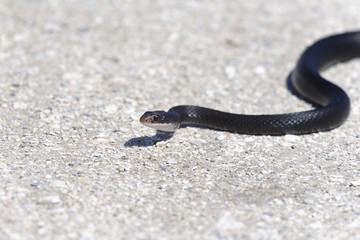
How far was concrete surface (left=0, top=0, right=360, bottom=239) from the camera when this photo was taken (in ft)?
16.0

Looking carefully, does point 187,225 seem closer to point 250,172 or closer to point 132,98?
point 250,172

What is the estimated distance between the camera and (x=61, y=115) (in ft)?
22.7

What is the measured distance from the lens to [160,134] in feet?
21.7

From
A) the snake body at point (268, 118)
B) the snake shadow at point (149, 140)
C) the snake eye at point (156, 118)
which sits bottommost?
the snake shadow at point (149, 140)

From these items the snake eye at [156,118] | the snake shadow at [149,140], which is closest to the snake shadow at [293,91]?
the snake shadow at [149,140]

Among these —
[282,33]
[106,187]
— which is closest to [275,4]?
[282,33]

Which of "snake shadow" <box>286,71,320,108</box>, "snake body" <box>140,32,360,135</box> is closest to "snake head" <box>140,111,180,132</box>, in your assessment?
"snake body" <box>140,32,360,135</box>

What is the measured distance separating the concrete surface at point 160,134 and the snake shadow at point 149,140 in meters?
0.02

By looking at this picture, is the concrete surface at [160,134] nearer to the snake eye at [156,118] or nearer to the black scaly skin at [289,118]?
the black scaly skin at [289,118]

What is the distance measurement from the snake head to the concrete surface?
0.72 ft

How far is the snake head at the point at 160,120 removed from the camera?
6215 mm

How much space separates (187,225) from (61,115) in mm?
2854

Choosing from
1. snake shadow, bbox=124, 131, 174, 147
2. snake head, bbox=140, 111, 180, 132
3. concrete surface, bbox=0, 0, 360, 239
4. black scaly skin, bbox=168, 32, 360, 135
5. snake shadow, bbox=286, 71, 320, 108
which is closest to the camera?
concrete surface, bbox=0, 0, 360, 239

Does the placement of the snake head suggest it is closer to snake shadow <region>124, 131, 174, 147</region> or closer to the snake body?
the snake body
